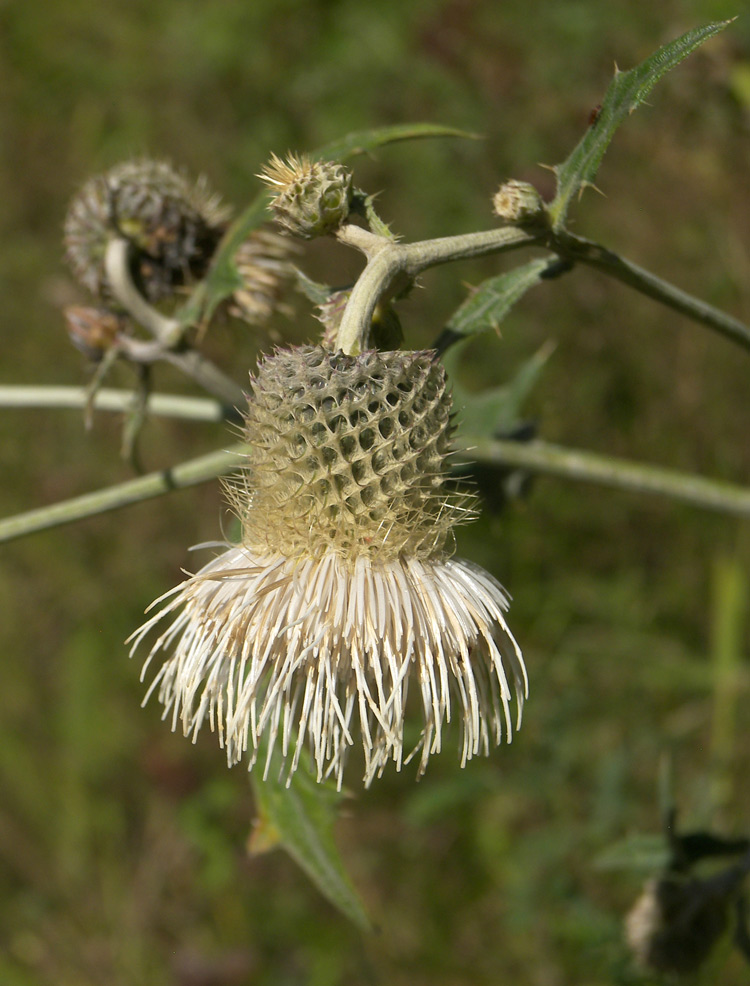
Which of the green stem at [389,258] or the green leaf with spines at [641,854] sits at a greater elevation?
the green stem at [389,258]

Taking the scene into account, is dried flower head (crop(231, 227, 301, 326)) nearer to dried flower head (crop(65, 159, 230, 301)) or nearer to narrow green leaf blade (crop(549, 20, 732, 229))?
dried flower head (crop(65, 159, 230, 301))

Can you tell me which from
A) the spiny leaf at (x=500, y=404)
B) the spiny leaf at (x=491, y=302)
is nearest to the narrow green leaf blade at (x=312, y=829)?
the spiny leaf at (x=491, y=302)

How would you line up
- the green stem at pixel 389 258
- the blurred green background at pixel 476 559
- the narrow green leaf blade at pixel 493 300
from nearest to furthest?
the green stem at pixel 389 258 < the narrow green leaf blade at pixel 493 300 < the blurred green background at pixel 476 559

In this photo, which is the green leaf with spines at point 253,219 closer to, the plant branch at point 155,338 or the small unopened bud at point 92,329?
the plant branch at point 155,338

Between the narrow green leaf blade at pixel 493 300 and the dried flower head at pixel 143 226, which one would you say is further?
the dried flower head at pixel 143 226

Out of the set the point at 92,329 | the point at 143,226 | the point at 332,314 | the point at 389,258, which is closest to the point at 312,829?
the point at 332,314

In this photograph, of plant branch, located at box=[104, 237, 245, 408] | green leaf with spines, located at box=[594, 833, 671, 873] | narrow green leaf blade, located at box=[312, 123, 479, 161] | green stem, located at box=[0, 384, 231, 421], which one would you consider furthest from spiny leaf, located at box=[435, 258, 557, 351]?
green leaf with spines, located at box=[594, 833, 671, 873]

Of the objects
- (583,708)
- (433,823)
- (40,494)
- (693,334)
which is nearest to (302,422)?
(583,708)
